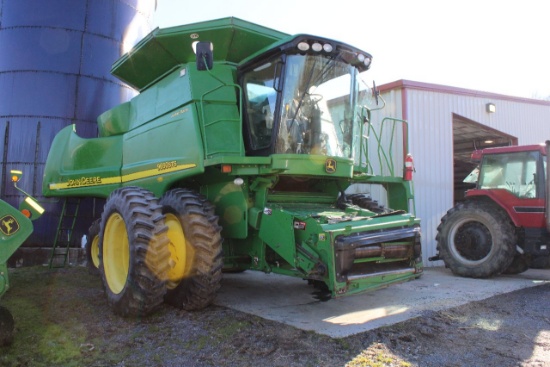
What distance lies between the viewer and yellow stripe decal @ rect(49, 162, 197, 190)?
5.59m

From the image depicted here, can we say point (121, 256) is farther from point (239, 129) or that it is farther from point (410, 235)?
point (410, 235)

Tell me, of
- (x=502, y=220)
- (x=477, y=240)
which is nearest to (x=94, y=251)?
(x=477, y=240)

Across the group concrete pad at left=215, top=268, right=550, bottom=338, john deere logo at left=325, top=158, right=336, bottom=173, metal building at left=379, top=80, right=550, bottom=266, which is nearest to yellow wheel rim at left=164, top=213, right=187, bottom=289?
concrete pad at left=215, top=268, right=550, bottom=338

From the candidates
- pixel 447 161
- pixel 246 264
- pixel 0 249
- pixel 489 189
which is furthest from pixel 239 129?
pixel 447 161

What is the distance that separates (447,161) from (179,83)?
257 inches

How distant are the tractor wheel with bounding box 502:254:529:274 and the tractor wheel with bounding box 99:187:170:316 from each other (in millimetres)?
5887

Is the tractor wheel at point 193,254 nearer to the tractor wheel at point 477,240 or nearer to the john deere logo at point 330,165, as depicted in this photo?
the john deere logo at point 330,165

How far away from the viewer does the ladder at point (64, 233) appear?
27.1 ft

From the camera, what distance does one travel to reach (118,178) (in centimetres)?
679

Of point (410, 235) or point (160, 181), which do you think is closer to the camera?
point (410, 235)

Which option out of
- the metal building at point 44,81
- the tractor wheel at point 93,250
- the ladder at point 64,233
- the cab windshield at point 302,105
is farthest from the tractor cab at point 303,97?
the metal building at point 44,81

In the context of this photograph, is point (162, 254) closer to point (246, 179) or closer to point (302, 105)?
point (246, 179)

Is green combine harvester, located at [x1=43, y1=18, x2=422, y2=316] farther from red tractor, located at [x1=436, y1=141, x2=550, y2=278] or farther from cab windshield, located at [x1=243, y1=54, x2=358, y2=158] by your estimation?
red tractor, located at [x1=436, y1=141, x2=550, y2=278]

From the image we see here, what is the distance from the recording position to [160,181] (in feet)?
19.2
